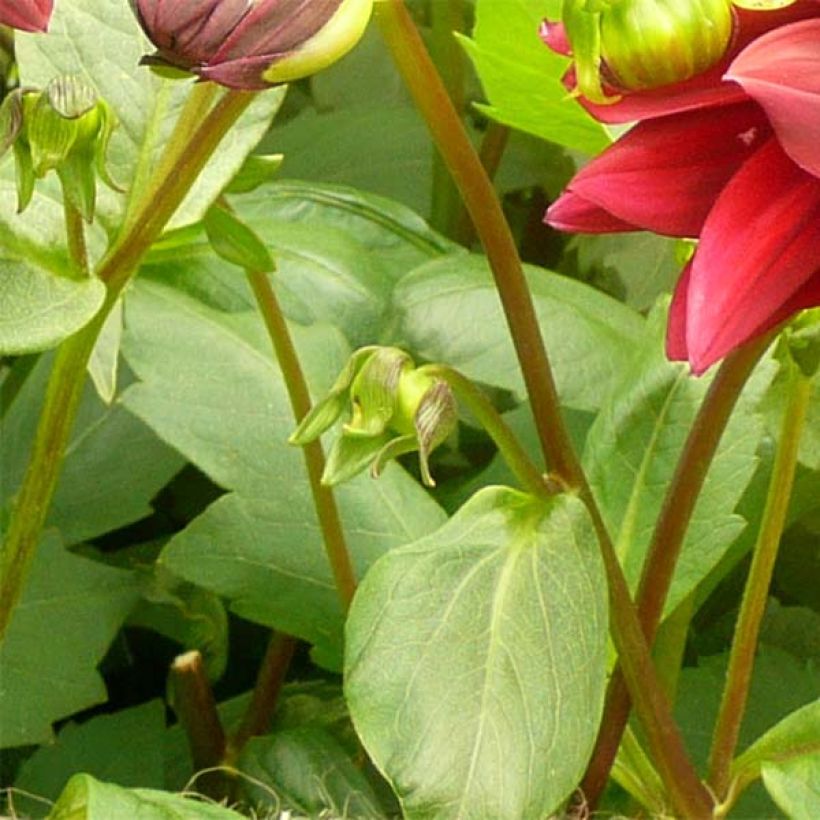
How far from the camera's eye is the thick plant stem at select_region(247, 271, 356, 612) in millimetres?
358

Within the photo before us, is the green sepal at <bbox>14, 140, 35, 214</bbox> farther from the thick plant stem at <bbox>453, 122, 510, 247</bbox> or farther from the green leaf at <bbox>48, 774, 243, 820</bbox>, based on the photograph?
the thick plant stem at <bbox>453, 122, 510, 247</bbox>

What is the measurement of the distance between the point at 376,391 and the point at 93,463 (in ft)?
0.82

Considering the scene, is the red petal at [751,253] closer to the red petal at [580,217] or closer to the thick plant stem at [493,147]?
the red petal at [580,217]

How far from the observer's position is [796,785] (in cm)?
32

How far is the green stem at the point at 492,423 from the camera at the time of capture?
0.93 ft

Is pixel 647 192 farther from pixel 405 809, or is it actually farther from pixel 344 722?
pixel 344 722

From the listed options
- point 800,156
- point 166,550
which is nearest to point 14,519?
point 166,550

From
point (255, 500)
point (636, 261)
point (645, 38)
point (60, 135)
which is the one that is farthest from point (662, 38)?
point (636, 261)

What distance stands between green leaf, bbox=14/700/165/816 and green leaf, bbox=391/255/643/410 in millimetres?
135

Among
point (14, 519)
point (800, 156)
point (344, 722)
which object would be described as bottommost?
point (344, 722)

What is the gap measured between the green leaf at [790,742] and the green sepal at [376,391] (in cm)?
12

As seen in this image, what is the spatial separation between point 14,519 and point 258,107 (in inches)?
4.2

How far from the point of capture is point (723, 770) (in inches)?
13.9

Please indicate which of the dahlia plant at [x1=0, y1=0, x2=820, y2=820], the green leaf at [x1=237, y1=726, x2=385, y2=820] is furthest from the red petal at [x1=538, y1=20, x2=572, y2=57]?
the green leaf at [x1=237, y1=726, x2=385, y2=820]
